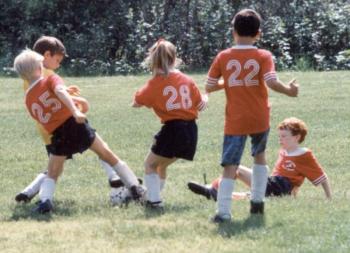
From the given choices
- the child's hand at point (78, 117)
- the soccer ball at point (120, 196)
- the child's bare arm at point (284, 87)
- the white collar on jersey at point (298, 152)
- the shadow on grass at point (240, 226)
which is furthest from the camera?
the white collar on jersey at point (298, 152)

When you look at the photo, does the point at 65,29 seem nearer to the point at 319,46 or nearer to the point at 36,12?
the point at 36,12

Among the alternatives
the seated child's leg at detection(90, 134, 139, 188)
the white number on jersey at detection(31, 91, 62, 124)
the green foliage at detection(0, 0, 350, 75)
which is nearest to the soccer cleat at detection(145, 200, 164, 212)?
the seated child's leg at detection(90, 134, 139, 188)

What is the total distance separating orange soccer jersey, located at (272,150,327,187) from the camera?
845 cm

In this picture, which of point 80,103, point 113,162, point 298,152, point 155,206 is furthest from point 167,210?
point 298,152

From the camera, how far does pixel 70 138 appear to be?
7.89 m

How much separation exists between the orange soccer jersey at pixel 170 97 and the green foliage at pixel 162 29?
14550 mm

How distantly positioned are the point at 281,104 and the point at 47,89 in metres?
8.25

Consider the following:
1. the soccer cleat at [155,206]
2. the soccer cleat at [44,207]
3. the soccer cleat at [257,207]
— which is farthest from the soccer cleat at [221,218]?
the soccer cleat at [44,207]

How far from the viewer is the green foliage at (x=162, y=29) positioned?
23078 millimetres

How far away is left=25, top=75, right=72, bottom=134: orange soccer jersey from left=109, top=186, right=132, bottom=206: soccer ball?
31.5 inches

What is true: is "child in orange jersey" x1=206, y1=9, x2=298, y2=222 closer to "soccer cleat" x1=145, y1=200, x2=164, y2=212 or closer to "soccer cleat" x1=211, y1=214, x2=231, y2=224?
"soccer cleat" x1=211, y1=214, x2=231, y2=224

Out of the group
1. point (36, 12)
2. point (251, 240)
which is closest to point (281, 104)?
point (251, 240)

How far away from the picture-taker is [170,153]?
7840mm

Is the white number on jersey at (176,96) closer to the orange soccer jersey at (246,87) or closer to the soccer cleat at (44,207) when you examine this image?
the orange soccer jersey at (246,87)
